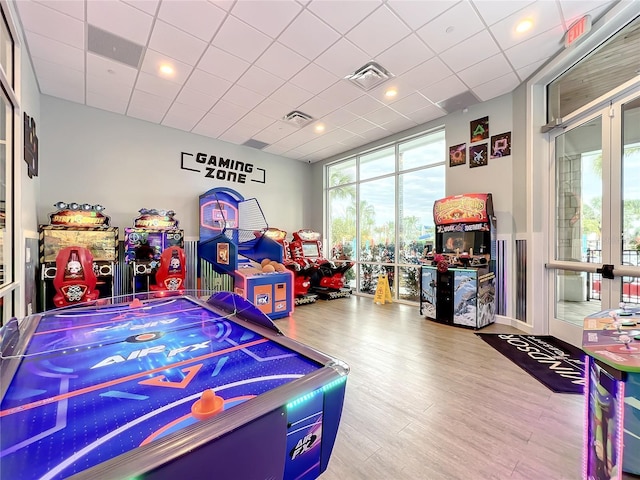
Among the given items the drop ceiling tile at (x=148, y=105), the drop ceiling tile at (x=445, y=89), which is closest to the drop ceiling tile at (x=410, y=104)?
the drop ceiling tile at (x=445, y=89)

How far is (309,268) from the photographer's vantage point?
5949 mm

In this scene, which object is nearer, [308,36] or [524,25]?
[524,25]

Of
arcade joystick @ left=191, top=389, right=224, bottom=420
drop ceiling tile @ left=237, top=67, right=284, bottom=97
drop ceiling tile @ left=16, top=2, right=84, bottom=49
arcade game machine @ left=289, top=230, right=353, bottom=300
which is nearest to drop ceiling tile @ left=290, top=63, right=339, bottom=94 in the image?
drop ceiling tile @ left=237, top=67, right=284, bottom=97

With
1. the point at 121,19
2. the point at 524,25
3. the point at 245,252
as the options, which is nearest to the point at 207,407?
the point at 121,19

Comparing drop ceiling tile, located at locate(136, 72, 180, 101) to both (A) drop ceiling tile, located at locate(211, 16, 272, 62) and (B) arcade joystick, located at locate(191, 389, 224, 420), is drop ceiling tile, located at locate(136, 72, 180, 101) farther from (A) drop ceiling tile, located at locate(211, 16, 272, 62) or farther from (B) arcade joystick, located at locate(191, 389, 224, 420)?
(B) arcade joystick, located at locate(191, 389, 224, 420)

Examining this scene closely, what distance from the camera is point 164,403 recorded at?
2.95 ft

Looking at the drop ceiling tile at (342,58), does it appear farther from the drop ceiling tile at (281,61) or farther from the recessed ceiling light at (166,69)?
the recessed ceiling light at (166,69)

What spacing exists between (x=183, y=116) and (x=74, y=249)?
9.13 feet

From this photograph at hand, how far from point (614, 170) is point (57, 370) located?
472 cm

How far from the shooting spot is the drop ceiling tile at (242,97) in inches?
165

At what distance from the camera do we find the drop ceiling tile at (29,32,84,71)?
10.3 feet

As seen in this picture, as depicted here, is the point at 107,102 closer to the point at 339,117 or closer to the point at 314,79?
the point at 314,79

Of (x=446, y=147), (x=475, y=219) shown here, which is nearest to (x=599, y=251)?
(x=475, y=219)

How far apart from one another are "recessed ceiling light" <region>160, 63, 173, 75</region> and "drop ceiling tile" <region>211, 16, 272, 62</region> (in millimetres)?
837
